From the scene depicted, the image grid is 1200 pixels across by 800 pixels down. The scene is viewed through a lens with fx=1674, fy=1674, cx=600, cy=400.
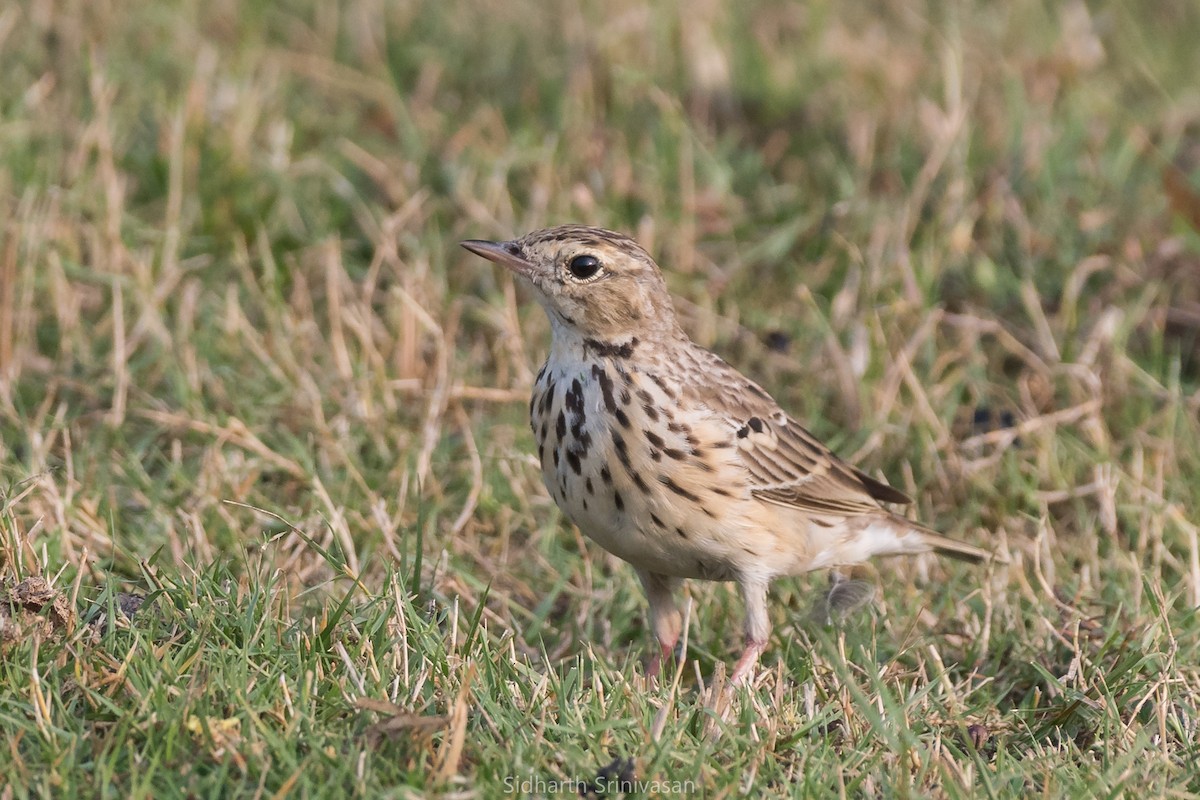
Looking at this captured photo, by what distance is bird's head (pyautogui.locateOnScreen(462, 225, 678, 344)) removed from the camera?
17.7ft

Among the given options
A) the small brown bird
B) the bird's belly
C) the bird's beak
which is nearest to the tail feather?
the small brown bird

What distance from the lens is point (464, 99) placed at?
29.6 ft

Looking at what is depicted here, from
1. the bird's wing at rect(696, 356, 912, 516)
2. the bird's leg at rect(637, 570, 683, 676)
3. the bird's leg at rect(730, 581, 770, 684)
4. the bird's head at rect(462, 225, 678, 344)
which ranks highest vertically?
the bird's head at rect(462, 225, 678, 344)

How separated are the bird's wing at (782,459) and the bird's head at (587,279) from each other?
35 centimetres

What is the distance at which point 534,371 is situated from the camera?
7203mm

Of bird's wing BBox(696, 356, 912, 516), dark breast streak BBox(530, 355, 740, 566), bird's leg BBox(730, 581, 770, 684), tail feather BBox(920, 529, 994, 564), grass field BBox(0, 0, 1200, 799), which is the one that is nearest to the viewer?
grass field BBox(0, 0, 1200, 799)

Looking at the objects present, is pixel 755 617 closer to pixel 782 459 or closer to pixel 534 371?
pixel 782 459

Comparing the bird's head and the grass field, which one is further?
the bird's head

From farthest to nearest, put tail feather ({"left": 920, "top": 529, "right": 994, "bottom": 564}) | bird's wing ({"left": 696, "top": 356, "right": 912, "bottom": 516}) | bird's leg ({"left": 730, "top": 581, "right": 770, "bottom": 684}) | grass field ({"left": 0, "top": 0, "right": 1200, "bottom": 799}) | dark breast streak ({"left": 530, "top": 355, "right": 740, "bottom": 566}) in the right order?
tail feather ({"left": 920, "top": 529, "right": 994, "bottom": 564}) → bird's wing ({"left": 696, "top": 356, "right": 912, "bottom": 516}) → bird's leg ({"left": 730, "top": 581, "right": 770, "bottom": 684}) → dark breast streak ({"left": 530, "top": 355, "right": 740, "bottom": 566}) → grass field ({"left": 0, "top": 0, "right": 1200, "bottom": 799})

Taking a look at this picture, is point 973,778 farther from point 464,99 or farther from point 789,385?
point 464,99

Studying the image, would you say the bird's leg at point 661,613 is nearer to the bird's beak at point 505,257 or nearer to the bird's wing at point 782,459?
the bird's wing at point 782,459

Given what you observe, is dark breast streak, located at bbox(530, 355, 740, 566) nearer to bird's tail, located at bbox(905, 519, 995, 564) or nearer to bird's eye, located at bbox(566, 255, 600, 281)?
bird's eye, located at bbox(566, 255, 600, 281)

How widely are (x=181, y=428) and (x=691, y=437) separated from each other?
7.42 ft

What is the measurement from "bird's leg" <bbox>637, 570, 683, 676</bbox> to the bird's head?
2.69 feet
